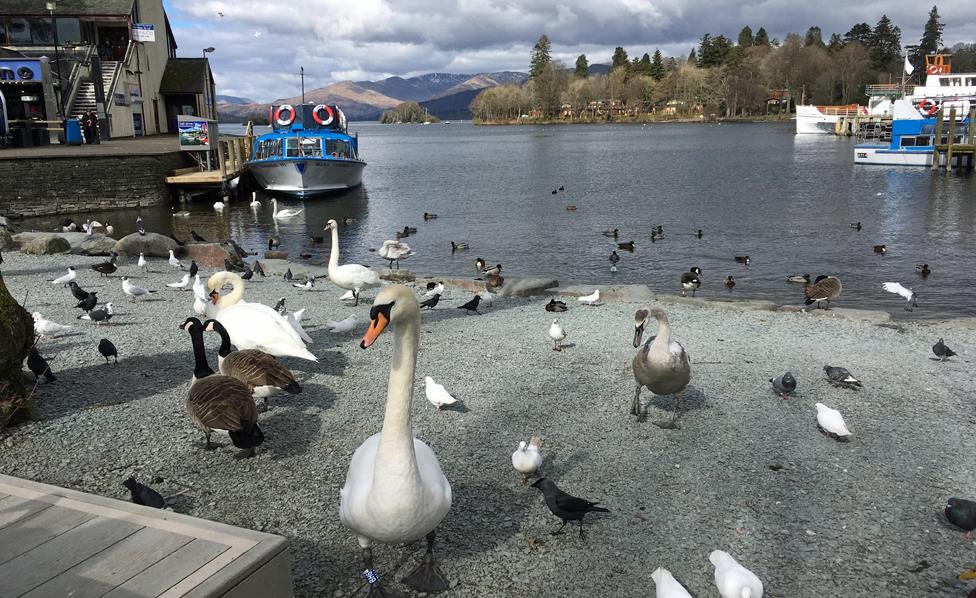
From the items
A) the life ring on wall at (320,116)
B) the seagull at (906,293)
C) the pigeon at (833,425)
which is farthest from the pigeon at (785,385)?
the life ring on wall at (320,116)

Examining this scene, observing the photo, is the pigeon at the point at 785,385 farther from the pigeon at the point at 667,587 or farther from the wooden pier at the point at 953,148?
the wooden pier at the point at 953,148

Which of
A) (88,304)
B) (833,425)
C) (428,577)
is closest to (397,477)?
(428,577)

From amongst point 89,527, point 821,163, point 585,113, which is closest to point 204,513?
point 89,527

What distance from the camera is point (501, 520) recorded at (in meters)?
5.07

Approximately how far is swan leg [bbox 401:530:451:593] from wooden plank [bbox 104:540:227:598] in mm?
1411

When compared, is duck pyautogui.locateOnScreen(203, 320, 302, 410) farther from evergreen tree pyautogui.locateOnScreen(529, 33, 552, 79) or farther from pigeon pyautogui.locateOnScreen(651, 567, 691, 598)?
evergreen tree pyautogui.locateOnScreen(529, 33, 552, 79)

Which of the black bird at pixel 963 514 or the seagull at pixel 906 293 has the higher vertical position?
the black bird at pixel 963 514

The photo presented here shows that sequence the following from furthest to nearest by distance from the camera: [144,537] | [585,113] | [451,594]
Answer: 1. [585,113]
2. [451,594]
3. [144,537]

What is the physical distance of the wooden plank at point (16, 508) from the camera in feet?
11.8

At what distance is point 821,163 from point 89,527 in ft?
189

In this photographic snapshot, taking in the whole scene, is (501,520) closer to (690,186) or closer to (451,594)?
(451,594)

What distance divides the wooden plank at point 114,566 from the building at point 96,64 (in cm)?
3972

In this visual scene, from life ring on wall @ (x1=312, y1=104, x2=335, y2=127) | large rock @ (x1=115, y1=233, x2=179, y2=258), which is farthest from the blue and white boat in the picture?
large rock @ (x1=115, y1=233, x2=179, y2=258)

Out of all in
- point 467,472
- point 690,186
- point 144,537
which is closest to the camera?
point 144,537
